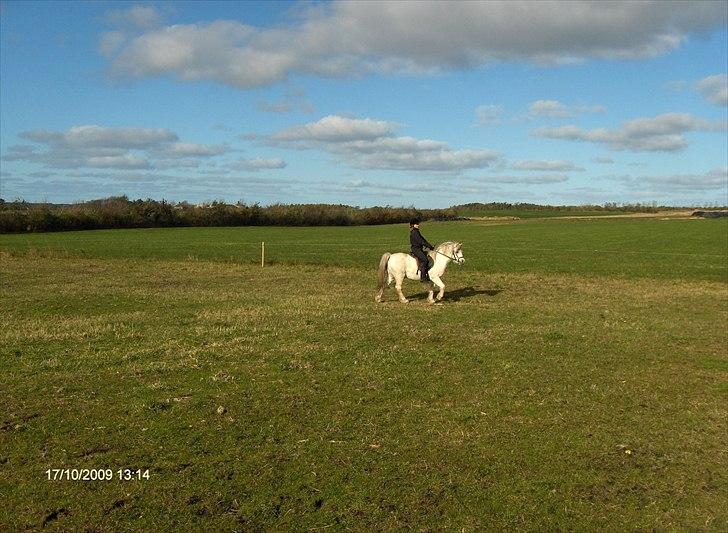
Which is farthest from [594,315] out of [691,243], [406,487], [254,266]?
[691,243]

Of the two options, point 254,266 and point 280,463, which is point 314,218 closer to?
point 254,266

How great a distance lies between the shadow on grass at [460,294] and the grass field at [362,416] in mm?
→ 2753

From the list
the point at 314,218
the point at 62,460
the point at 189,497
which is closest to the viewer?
the point at 189,497

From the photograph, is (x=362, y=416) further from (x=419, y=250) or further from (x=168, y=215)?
(x=168, y=215)

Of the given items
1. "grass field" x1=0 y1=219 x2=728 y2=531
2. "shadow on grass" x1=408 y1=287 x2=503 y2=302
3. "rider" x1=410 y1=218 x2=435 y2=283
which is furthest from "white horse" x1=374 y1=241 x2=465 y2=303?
"shadow on grass" x1=408 y1=287 x2=503 y2=302

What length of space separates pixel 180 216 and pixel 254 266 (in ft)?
220

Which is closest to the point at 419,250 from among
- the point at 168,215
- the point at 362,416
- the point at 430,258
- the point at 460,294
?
the point at 430,258

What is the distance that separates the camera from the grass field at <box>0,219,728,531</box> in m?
6.25

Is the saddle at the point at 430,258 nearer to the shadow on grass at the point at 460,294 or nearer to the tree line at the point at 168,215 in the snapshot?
the shadow on grass at the point at 460,294

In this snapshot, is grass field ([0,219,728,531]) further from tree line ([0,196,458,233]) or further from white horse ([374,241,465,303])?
tree line ([0,196,458,233])

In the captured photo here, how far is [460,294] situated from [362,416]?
49.2 feet

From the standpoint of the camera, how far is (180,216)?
98562mm

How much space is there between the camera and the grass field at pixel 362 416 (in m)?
6.25

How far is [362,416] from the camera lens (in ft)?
29.0
